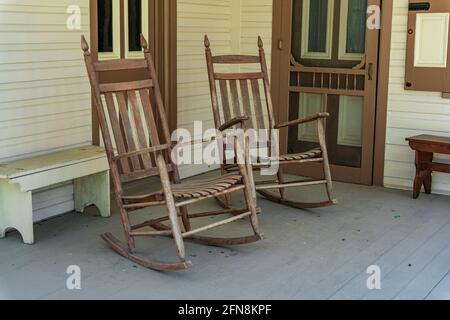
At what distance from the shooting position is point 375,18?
5.45 m

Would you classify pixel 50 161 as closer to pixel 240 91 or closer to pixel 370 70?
pixel 240 91

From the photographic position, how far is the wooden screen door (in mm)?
5578

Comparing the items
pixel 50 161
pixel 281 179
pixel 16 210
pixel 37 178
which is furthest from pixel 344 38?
pixel 16 210

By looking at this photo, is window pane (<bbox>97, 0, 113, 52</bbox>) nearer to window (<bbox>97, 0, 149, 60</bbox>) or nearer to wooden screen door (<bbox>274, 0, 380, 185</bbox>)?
window (<bbox>97, 0, 149, 60</bbox>)

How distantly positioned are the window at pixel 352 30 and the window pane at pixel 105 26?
6.42ft

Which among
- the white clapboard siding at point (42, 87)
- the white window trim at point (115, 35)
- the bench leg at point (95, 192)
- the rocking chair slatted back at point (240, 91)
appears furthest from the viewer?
the white window trim at point (115, 35)

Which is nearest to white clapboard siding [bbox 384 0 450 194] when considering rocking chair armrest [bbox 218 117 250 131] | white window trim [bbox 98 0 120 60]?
rocking chair armrest [bbox 218 117 250 131]

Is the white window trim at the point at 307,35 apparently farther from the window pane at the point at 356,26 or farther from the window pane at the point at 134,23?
the window pane at the point at 134,23

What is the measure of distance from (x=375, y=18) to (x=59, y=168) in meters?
2.88

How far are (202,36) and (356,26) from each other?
134 centimetres

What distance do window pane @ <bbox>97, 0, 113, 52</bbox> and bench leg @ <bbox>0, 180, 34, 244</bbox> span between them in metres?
1.44

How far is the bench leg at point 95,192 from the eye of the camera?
4.58 meters

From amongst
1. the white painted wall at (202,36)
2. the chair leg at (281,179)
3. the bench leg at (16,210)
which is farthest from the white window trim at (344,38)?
the bench leg at (16,210)
